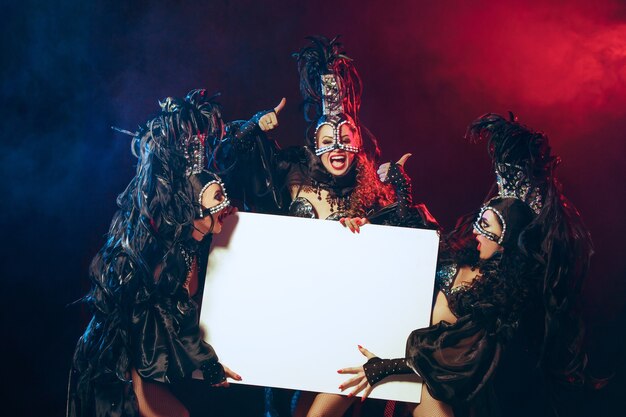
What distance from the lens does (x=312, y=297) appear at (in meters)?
3.47

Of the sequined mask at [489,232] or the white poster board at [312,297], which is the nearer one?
the sequined mask at [489,232]

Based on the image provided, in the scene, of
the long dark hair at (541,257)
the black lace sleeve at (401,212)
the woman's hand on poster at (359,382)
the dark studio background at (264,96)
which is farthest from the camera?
Result: the dark studio background at (264,96)

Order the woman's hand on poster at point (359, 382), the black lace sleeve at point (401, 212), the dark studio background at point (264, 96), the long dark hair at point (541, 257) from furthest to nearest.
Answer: the dark studio background at point (264, 96)
the black lace sleeve at point (401, 212)
the woman's hand on poster at point (359, 382)
the long dark hair at point (541, 257)

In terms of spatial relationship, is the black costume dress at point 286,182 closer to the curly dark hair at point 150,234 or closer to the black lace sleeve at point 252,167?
the black lace sleeve at point 252,167

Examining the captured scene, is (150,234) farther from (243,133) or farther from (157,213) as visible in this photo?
(243,133)

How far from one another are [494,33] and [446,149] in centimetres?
76

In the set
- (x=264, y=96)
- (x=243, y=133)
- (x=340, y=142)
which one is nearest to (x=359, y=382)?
(x=340, y=142)

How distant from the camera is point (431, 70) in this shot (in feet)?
13.7

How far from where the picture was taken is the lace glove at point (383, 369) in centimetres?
334

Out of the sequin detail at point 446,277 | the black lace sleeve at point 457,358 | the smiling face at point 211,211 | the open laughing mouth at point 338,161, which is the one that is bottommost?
the black lace sleeve at point 457,358

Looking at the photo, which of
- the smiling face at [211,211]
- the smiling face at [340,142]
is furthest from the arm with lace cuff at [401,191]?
the smiling face at [211,211]

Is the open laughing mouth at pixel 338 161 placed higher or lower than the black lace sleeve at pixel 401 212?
higher

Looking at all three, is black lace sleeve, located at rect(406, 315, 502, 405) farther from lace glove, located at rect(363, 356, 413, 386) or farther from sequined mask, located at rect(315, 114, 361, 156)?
sequined mask, located at rect(315, 114, 361, 156)

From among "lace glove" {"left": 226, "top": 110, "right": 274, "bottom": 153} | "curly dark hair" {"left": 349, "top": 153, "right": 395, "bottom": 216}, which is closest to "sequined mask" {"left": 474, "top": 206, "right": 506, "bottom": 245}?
"curly dark hair" {"left": 349, "top": 153, "right": 395, "bottom": 216}
